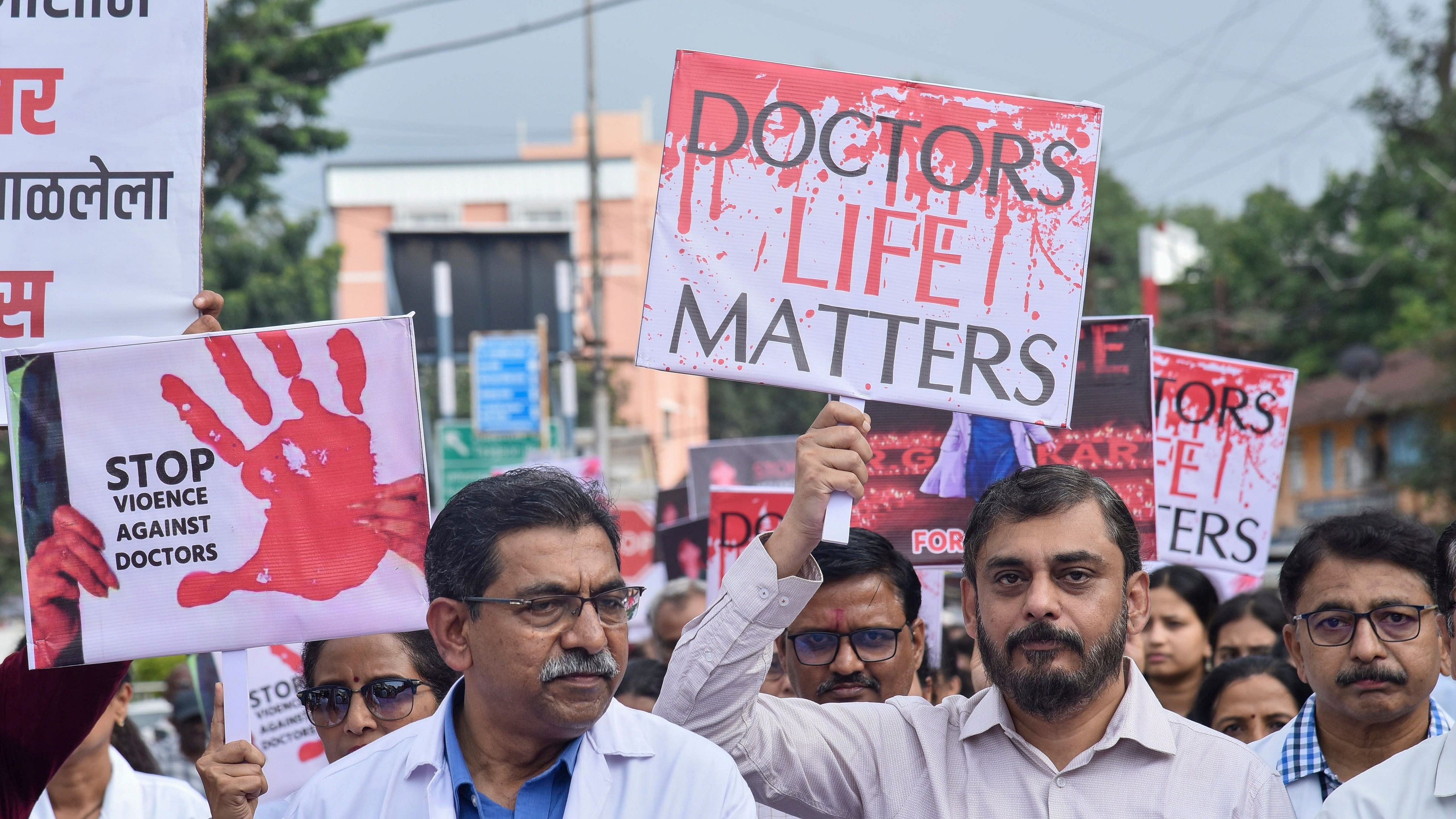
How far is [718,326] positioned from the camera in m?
3.46

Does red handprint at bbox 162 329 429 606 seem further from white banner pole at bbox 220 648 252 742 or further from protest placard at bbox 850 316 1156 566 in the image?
protest placard at bbox 850 316 1156 566

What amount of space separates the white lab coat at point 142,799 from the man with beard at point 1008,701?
2.05 m

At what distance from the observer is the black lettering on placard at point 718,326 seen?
344cm

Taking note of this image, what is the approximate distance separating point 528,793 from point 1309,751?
2.06 meters

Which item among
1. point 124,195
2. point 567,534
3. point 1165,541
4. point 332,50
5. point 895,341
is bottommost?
point 1165,541

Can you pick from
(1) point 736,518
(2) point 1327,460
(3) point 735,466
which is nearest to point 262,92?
(3) point 735,466

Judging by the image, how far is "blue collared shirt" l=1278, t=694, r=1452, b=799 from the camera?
12.6 feet

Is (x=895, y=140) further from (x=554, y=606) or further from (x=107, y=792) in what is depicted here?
(x=107, y=792)

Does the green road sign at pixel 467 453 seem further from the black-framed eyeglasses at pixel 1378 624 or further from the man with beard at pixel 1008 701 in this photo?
the man with beard at pixel 1008 701

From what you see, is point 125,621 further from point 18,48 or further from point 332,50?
point 332,50

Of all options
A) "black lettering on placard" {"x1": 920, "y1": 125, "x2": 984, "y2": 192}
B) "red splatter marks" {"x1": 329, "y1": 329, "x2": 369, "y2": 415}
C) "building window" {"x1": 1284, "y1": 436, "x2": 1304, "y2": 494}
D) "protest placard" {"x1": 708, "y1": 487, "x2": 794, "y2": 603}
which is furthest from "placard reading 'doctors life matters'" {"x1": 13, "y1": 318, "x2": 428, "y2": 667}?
"building window" {"x1": 1284, "y1": 436, "x2": 1304, "y2": 494}

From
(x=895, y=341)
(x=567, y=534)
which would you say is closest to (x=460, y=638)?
(x=567, y=534)

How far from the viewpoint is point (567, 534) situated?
2.86 metres

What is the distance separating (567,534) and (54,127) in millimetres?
1996
